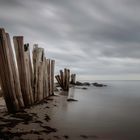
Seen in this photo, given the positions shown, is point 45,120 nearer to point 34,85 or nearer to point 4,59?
point 4,59

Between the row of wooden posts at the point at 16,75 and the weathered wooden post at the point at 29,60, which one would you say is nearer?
the row of wooden posts at the point at 16,75

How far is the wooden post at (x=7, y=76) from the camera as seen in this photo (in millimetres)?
6746

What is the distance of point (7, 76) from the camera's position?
692 cm

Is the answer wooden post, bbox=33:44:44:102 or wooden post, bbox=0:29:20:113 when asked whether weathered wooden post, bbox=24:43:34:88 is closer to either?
wooden post, bbox=33:44:44:102

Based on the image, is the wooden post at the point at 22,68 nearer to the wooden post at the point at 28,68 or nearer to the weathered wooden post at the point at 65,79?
the wooden post at the point at 28,68

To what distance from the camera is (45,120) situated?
22.1 feet

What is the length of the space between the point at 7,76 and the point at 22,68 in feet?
3.18

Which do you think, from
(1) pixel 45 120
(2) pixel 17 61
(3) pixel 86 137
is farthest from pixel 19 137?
(2) pixel 17 61

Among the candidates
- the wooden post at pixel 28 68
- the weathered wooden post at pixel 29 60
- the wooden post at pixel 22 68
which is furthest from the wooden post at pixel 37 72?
the wooden post at pixel 22 68

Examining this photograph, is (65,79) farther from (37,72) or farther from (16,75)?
(16,75)

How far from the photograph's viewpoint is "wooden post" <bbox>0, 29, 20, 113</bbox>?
22.1 feet

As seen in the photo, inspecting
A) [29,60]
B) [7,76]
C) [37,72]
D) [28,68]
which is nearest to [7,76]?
[7,76]

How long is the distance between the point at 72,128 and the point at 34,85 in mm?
3900

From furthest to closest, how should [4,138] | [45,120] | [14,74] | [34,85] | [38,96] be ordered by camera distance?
[38,96] → [34,85] → [14,74] → [45,120] → [4,138]
